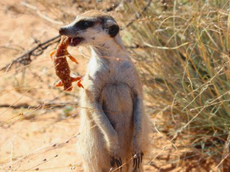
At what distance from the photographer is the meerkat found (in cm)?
298

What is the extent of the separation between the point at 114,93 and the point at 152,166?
123 centimetres

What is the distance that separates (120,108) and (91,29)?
0.70 meters

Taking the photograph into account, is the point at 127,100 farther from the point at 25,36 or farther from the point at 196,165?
the point at 25,36

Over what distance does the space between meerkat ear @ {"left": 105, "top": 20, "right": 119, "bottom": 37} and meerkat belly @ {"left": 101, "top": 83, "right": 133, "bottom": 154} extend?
408mm

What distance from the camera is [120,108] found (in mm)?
3223

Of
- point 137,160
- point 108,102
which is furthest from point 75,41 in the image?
point 137,160

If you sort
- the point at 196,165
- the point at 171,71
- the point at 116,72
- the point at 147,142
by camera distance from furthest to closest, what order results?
the point at 171,71 < the point at 196,165 < the point at 147,142 < the point at 116,72

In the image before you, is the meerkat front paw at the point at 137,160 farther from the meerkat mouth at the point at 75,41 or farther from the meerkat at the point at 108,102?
the meerkat mouth at the point at 75,41

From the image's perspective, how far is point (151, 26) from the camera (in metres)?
4.56

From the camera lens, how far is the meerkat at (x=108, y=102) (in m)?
2.98

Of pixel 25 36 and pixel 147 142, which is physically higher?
pixel 25 36

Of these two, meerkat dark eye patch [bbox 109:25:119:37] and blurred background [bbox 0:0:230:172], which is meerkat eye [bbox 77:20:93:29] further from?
blurred background [bbox 0:0:230:172]

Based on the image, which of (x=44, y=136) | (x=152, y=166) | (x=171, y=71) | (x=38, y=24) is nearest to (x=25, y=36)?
(x=38, y=24)

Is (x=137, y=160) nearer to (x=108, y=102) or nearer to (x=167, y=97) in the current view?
(x=108, y=102)
